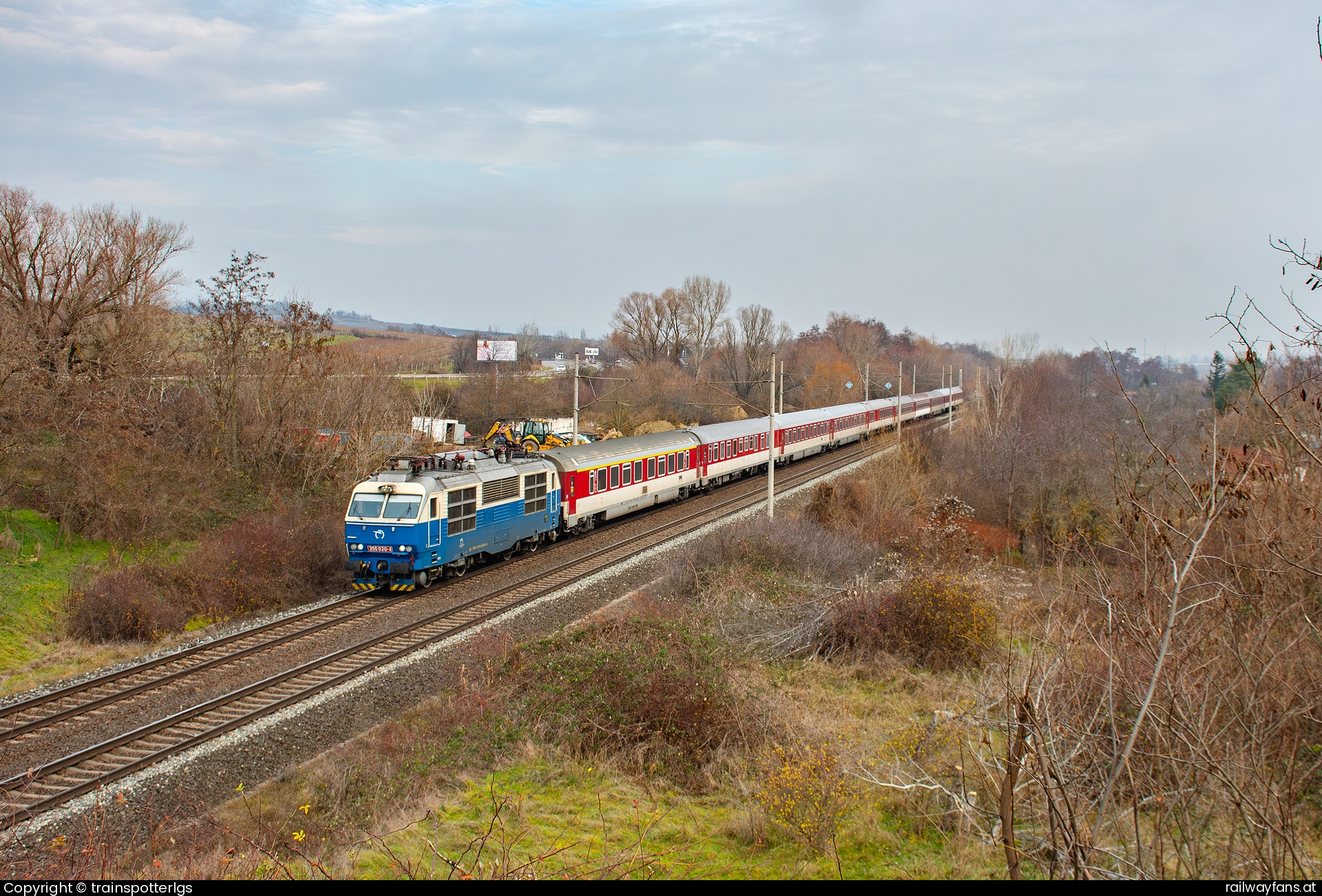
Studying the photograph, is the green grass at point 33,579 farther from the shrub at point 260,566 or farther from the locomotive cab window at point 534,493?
the locomotive cab window at point 534,493

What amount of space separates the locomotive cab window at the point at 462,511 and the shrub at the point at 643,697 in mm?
6316

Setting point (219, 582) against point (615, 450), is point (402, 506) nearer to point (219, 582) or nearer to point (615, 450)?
point (219, 582)

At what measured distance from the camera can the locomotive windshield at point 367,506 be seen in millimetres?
18219

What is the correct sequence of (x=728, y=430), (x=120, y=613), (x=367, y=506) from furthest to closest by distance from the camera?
(x=728, y=430) → (x=367, y=506) → (x=120, y=613)

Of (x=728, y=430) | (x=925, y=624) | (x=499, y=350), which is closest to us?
(x=925, y=624)

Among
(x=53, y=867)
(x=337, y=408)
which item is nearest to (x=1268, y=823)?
(x=53, y=867)

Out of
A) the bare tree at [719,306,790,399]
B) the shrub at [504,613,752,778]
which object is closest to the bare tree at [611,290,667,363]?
the bare tree at [719,306,790,399]

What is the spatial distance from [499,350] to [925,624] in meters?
67.6

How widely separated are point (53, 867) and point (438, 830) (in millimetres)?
3422

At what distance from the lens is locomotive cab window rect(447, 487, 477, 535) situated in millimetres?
18922

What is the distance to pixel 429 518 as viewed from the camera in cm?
1812

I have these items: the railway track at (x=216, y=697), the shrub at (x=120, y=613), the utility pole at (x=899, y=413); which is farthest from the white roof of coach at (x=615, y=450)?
the shrub at (x=120, y=613)

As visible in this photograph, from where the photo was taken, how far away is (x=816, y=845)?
8.07m

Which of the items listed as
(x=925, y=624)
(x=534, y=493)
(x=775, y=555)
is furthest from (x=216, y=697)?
(x=775, y=555)
